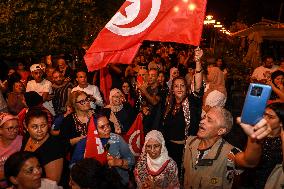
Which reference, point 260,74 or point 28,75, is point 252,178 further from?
point 28,75

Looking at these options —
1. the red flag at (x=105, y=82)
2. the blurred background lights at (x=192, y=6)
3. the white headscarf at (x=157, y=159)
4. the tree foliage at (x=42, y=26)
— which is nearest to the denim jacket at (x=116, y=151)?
the white headscarf at (x=157, y=159)

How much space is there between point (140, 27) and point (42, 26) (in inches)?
260

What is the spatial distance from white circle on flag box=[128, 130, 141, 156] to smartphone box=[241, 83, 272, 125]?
167 inches

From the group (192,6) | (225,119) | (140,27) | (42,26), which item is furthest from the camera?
(42,26)

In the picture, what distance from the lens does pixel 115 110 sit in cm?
730

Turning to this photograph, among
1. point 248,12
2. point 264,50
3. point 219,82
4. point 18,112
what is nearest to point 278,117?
point 18,112

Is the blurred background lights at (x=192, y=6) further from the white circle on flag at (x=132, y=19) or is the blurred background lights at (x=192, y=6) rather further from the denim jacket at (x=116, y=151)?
the denim jacket at (x=116, y=151)

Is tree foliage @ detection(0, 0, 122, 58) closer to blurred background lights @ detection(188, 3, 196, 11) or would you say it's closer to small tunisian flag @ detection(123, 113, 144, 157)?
small tunisian flag @ detection(123, 113, 144, 157)

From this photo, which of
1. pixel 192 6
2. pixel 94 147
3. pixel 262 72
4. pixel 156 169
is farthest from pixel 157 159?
pixel 262 72

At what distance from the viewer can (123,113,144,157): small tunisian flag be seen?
6.65 metres

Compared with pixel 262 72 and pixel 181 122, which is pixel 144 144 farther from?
pixel 262 72

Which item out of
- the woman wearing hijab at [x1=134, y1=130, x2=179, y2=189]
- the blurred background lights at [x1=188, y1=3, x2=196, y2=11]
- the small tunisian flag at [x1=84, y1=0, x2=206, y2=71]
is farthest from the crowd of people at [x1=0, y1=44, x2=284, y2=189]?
the blurred background lights at [x1=188, y1=3, x2=196, y2=11]

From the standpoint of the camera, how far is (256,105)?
250 centimetres

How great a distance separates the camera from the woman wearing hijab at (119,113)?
7.18m
